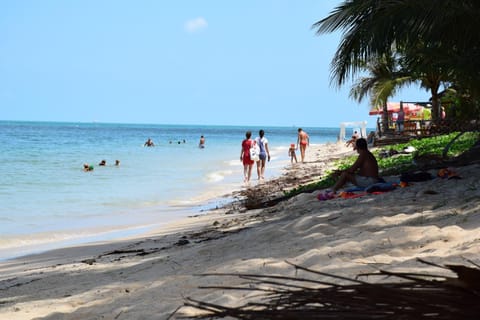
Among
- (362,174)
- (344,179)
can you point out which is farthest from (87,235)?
(362,174)

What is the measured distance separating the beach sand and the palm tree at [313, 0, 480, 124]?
256 cm

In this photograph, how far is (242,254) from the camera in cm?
474

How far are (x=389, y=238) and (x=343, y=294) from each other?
3065 mm

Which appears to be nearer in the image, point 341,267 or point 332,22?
point 341,267

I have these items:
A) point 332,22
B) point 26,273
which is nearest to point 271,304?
point 26,273

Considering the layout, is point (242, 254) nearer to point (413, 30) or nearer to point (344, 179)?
point (344, 179)

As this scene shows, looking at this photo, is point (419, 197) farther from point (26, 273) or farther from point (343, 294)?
point (343, 294)

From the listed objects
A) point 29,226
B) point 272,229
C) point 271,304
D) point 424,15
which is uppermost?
point 424,15

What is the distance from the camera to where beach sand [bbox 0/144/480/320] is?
356 centimetres

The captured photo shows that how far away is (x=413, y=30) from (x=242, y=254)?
20.1 feet

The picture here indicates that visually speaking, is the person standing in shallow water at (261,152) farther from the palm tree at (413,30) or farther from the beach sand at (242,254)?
the beach sand at (242,254)

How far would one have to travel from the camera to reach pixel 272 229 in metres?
5.79

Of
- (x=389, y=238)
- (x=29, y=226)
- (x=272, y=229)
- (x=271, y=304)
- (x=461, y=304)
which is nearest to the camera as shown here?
(x=461, y=304)

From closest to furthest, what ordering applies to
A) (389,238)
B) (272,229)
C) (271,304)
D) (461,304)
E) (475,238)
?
(461,304), (271,304), (475,238), (389,238), (272,229)
